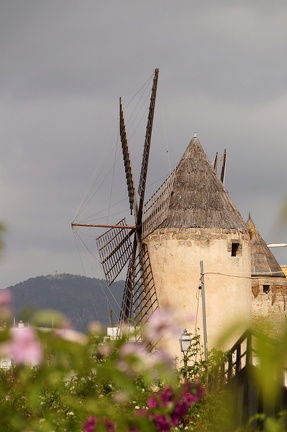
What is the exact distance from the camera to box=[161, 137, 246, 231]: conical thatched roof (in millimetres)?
19516

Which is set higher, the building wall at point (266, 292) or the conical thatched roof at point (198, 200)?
the conical thatched roof at point (198, 200)

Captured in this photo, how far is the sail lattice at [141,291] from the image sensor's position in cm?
1975

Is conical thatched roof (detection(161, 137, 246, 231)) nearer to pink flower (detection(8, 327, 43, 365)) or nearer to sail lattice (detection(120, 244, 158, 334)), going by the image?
sail lattice (detection(120, 244, 158, 334))

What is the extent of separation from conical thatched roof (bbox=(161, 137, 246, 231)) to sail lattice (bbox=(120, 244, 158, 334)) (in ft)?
4.07

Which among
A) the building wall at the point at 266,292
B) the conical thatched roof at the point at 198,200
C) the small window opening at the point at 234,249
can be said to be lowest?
the building wall at the point at 266,292

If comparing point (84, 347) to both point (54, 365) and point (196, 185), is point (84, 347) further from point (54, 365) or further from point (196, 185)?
point (196, 185)

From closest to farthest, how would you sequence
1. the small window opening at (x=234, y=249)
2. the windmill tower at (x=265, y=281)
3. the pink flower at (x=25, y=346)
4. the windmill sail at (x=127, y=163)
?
1. the pink flower at (x=25, y=346)
2. the small window opening at (x=234, y=249)
3. the windmill sail at (x=127, y=163)
4. the windmill tower at (x=265, y=281)

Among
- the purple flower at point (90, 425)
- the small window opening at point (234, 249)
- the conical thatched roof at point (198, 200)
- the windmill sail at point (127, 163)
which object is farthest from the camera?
the windmill sail at point (127, 163)

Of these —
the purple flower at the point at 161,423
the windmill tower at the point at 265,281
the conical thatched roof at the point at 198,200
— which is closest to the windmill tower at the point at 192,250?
the conical thatched roof at the point at 198,200

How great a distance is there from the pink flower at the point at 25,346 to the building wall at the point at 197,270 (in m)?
17.4

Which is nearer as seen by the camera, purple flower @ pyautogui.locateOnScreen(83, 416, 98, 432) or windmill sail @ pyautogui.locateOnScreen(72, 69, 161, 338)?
purple flower @ pyautogui.locateOnScreen(83, 416, 98, 432)

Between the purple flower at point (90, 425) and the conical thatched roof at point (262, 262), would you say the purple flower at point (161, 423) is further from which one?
the conical thatched roof at point (262, 262)

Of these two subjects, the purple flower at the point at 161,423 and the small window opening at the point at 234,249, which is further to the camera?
the small window opening at the point at 234,249

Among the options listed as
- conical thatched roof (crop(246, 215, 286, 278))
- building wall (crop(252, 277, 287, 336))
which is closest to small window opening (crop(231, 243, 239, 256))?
building wall (crop(252, 277, 287, 336))
